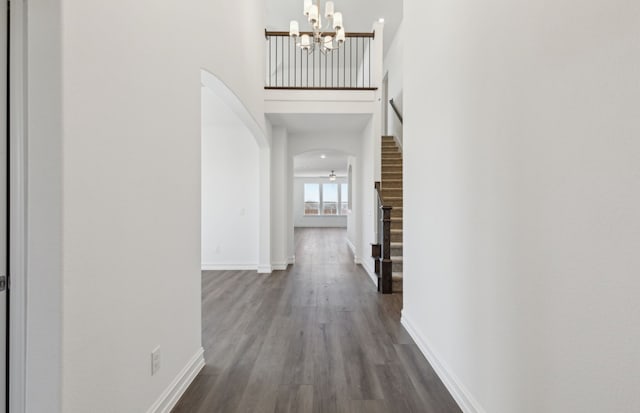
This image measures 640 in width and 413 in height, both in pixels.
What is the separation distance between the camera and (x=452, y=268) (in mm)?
2027

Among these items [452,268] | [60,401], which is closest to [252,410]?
[60,401]

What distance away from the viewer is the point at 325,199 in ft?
53.8

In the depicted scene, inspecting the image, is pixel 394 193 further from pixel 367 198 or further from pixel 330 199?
pixel 330 199

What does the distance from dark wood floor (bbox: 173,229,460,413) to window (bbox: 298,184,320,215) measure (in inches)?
467

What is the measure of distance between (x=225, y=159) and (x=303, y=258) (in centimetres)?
277

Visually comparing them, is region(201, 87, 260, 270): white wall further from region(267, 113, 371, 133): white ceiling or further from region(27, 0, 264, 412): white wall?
region(27, 0, 264, 412): white wall

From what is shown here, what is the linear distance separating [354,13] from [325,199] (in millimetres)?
10454

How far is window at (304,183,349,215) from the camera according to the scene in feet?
53.4

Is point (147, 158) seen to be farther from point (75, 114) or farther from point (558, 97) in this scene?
point (558, 97)

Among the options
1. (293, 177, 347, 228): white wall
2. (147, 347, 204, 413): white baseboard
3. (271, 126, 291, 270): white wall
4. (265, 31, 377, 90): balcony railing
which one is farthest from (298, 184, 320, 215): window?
(147, 347, 204, 413): white baseboard

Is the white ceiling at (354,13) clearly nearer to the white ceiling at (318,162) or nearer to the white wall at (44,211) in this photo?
the white ceiling at (318,162)

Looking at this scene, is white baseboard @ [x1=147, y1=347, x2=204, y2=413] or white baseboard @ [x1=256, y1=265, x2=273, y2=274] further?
white baseboard @ [x1=256, y1=265, x2=273, y2=274]

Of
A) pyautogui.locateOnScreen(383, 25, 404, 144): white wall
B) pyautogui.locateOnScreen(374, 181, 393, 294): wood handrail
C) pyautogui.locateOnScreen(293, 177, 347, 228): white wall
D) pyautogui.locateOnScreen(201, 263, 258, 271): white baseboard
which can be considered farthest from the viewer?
pyautogui.locateOnScreen(293, 177, 347, 228): white wall

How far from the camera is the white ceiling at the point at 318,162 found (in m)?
9.92
